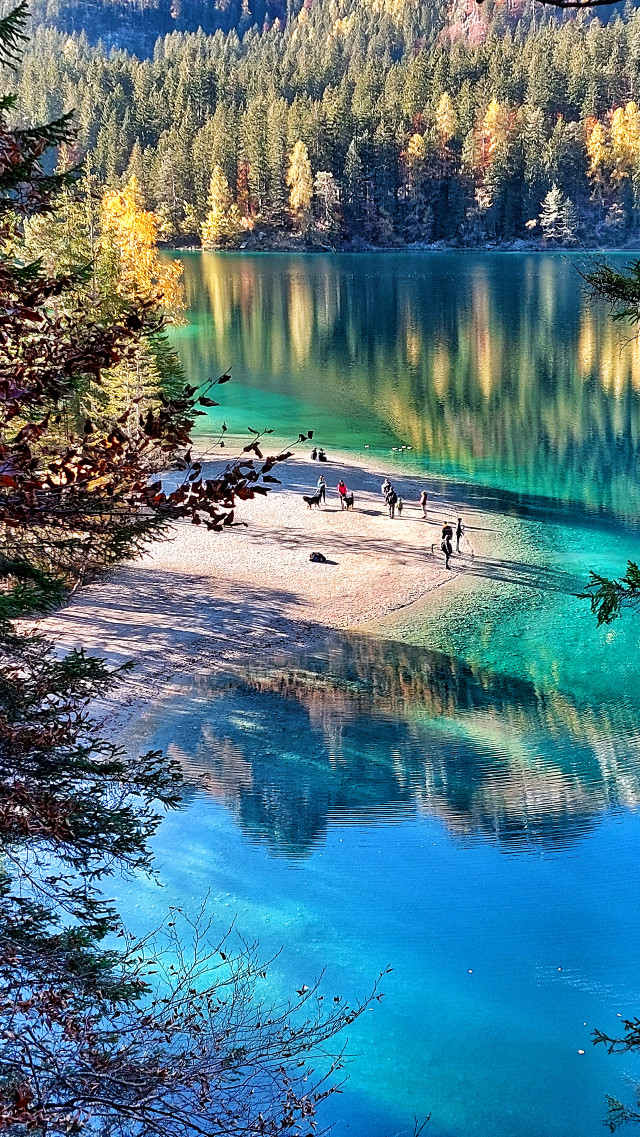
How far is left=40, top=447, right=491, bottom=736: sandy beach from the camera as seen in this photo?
25.3m

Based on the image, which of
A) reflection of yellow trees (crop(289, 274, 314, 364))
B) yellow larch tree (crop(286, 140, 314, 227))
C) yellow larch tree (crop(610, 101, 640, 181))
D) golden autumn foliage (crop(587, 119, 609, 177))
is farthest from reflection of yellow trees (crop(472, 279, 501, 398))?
yellow larch tree (crop(286, 140, 314, 227))

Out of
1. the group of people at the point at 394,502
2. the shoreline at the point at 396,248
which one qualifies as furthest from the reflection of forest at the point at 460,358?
the shoreline at the point at 396,248

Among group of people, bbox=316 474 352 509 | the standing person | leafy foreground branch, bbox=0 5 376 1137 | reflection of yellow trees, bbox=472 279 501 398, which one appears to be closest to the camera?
leafy foreground branch, bbox=0 5 376 1137

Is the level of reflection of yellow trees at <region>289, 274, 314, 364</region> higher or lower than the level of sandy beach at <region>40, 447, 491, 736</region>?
higher

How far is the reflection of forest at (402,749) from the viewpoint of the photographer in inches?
768

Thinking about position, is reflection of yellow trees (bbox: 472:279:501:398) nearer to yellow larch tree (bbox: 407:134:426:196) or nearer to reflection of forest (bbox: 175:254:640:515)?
reflection of forest (bbox: 175:254:640:515)

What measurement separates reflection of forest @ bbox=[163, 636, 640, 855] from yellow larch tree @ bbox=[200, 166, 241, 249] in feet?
362

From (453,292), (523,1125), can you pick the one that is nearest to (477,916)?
(523,1125)

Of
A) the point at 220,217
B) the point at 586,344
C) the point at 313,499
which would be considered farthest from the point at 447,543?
the point at 220,217

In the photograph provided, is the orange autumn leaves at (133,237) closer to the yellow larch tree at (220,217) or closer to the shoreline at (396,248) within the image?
the shoreline at (396,248)

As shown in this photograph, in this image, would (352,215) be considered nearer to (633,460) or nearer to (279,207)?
(279,207)

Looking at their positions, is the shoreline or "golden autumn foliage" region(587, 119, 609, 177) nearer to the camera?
the shoreline

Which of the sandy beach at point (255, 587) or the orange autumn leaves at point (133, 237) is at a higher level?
the orange autumn leaves at point (133, 237)

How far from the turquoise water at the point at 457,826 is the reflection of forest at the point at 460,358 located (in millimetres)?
4766
